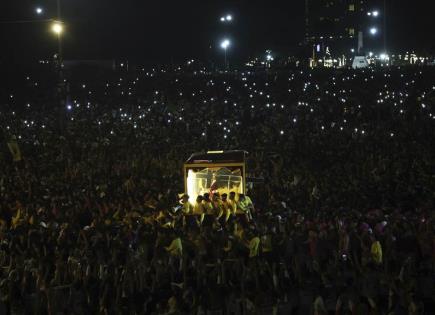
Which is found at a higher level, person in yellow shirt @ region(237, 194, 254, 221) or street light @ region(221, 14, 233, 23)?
street light @ region(221, 14, 233, 23)

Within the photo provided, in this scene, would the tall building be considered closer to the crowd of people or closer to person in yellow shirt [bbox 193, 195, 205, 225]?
the crowd of people

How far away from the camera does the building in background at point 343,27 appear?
204 feet

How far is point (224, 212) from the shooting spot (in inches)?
553

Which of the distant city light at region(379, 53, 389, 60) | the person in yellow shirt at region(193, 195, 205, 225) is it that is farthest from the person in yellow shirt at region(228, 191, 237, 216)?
the distant city light at region(379, 53, 389, 60)

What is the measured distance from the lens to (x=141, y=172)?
19469 mm

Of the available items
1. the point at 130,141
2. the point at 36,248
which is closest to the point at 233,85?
the point at 130,141

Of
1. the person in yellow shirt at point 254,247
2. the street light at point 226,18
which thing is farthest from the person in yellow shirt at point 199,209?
the street light at point 226,18

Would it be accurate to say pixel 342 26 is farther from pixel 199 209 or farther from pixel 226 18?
pixel 199 209

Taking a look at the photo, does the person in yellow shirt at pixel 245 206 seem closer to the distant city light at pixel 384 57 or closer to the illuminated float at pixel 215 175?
the illuminated float at pixel 215 175

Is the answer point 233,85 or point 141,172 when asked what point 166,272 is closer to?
point 141,172

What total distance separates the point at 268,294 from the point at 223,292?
677 mm

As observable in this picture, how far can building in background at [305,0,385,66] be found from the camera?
62.2 m

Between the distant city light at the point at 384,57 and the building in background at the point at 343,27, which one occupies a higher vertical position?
the building in background at the point at 343,27

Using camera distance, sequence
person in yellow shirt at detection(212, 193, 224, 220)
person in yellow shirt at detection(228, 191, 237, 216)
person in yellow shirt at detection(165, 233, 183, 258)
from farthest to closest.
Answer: person in yellow shirt at detection(228, 191, 237, 216) → person in yellow shirt at detection(212, 193, 224, 220) → person in yellow shirt at detection(165, 233, 183, 258)
